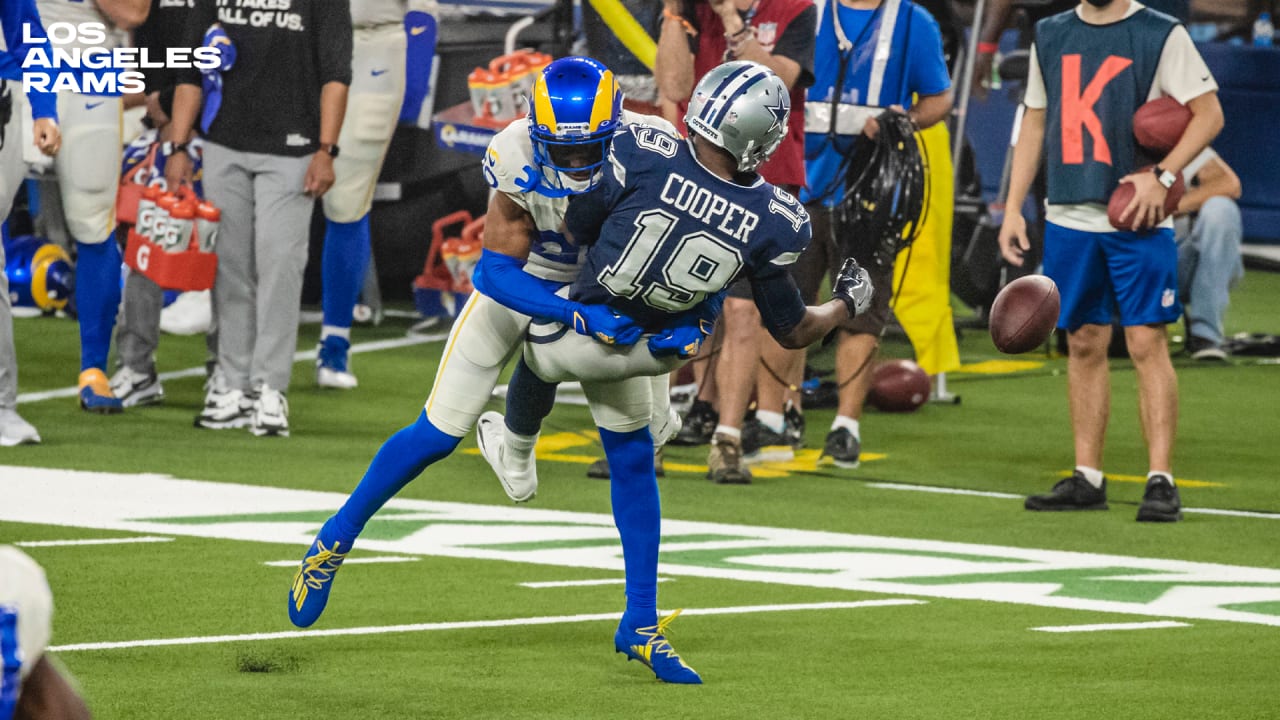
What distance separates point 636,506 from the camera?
241 inches

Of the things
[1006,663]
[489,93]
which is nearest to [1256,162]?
[489,93]

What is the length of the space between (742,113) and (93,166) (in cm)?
577

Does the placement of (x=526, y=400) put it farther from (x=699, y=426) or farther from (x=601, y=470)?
(x=699, y=426)

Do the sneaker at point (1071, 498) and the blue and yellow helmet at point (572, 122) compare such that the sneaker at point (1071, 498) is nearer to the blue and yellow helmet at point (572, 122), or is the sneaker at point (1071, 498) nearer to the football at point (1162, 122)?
the football at point (1162, 122)

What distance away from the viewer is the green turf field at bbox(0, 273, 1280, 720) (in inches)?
225

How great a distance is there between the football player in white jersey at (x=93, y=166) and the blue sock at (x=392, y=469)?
195 inches

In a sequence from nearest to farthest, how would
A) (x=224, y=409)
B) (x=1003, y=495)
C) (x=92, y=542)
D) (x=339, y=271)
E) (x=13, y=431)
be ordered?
(x=92, y=542) < (x=1003, y=495) < (x=13, y=431) < (x=224, y=409) < (x=339, y=271)

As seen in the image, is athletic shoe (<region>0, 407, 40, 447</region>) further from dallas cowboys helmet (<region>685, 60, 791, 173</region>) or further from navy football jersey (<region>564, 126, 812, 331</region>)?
dallas cowboys helmet (<region>685, 60, 791, 173</region>)

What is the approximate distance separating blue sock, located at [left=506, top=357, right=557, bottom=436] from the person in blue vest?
346 centimetres

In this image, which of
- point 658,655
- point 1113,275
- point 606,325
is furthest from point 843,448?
point 606,325

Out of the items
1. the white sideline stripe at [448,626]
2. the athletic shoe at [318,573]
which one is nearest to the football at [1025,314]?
the white sideline stripe at [448,626]

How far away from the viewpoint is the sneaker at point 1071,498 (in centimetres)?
919

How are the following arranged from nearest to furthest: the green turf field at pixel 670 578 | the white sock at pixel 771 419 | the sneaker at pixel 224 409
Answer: the green turf field at pixel 670 578 < the white sock at pixel 771 419 < the sneaker at pixel 224 409

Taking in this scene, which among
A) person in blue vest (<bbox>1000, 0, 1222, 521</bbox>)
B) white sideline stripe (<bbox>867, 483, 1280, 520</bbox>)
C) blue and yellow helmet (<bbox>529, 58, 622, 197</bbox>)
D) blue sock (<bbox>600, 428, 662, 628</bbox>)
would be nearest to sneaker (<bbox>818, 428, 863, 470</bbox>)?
white sideline stripe (<bbox>867, 483, 1280, 520</bbox>)
